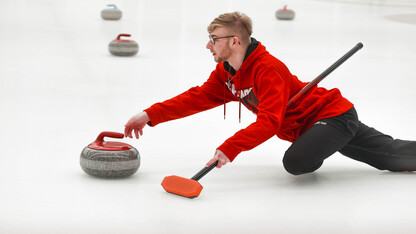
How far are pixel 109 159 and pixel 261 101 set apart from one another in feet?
1.96

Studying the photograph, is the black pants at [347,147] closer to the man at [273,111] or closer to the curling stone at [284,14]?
the man at [273,111]

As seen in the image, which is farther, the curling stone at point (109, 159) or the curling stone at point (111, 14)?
the curling stone at point (111, 14)

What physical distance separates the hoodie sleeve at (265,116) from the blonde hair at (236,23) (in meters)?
0.18

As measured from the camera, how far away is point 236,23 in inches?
94.2

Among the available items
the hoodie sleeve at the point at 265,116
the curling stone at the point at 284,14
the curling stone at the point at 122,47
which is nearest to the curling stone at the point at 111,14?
the curling stone at the point at 284,14

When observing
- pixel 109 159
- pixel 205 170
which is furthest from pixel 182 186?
pixel 109 159

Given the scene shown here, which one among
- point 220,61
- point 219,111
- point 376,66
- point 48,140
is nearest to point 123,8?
point 376,66

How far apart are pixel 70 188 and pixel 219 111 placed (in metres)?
1.63

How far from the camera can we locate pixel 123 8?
32.4 feet

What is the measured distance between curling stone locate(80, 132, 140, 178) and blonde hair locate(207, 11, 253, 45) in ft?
1.83

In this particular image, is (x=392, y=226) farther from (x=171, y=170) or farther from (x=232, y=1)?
(x=232, y=1)

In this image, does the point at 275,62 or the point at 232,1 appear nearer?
the point at 275,62

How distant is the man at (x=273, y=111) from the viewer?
2.28 meters

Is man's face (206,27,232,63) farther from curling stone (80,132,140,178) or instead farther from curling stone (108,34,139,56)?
curling stone (108,34,139,56)
